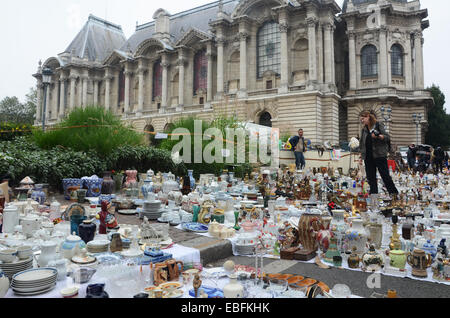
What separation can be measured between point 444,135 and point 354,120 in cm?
1932

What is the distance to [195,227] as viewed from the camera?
5.23m

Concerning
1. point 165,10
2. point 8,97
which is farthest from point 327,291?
point 8,97

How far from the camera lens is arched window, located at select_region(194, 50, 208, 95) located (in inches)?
1467

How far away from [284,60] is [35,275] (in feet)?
92.9

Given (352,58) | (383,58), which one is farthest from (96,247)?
(352,58)

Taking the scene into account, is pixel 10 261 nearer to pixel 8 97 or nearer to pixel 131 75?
pixel 131 75

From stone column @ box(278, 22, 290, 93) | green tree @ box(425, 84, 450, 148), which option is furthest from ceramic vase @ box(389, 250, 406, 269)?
green tree @ box(425, 84, 450, 148)

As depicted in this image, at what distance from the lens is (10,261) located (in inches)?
116

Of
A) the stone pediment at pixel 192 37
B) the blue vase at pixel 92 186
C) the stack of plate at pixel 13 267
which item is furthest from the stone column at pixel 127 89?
the stack of plate at pixel 13 267

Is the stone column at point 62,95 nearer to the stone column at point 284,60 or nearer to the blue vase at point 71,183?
the stone column at point 284,60

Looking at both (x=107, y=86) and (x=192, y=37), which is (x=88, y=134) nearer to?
(x=192, y=37)

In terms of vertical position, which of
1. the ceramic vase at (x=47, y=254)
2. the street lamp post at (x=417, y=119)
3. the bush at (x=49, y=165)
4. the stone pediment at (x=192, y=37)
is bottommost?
the ceramic vase at (x=47, y=254)

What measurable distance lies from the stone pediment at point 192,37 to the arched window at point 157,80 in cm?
567

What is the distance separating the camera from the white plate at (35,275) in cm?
260
